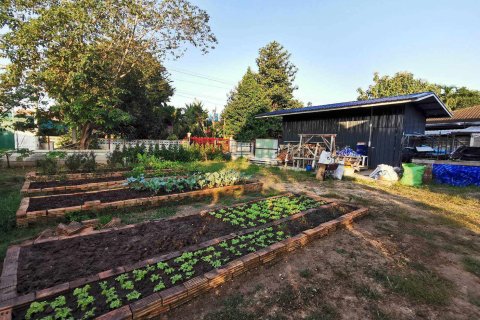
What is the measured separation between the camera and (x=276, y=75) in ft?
94.3

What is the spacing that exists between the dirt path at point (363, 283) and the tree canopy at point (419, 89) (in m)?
36.3

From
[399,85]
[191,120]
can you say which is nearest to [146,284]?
[191,120]

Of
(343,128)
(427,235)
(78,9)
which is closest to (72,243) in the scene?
(427,235)

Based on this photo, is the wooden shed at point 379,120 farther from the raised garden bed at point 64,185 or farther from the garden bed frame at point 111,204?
the raised garden bed at point 64,185

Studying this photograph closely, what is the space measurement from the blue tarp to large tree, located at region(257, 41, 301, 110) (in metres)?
21.4

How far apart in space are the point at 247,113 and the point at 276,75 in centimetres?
707

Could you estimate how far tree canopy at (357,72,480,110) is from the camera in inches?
1282

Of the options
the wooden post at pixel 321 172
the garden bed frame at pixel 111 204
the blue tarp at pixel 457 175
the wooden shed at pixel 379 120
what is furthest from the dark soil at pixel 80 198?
the wooden shed at pixel 379 120

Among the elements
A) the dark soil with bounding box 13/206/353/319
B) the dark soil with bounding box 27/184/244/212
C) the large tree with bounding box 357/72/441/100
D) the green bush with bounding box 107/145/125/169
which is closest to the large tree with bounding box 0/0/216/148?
the green bush with bounding box 107/145/125/169

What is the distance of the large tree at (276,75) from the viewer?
28.9 m

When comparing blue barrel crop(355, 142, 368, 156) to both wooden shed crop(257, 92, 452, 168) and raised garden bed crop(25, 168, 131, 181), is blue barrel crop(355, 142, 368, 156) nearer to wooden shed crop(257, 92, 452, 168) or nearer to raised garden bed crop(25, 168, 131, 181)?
wooden shed crop(257, 92, 452, 168)

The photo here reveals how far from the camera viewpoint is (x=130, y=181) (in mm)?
6277

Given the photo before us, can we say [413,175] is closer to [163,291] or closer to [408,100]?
[408,100]

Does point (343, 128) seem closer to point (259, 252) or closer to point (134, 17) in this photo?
point (259, 252)
